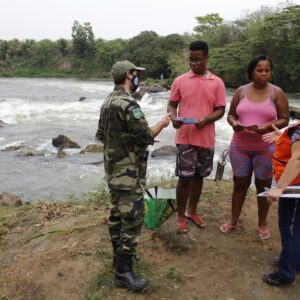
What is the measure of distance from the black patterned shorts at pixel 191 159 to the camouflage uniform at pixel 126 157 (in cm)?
57

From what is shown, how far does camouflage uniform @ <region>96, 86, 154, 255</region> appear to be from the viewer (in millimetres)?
2863

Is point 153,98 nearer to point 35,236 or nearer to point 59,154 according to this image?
point 59,154

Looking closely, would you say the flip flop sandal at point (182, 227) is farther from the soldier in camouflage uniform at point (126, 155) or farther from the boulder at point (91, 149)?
the boulder at point (91, 149)

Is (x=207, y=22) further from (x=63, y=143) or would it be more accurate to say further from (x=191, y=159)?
(x=191, y=159)

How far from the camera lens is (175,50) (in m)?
47.4

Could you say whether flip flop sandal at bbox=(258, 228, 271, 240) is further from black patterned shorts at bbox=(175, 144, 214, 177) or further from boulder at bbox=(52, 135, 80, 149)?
boulder at bbox=(52, 135, 80, 149)

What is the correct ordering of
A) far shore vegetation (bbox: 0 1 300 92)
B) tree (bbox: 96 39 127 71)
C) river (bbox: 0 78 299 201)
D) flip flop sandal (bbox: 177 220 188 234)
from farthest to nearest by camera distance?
tree (bbox: 96 39 127 71) → far shore vegetation (bbox: 0 1 300 92) → river (bbox: 0 78 299 201) → flip flop sandal (bbox: 177 220 188 234)

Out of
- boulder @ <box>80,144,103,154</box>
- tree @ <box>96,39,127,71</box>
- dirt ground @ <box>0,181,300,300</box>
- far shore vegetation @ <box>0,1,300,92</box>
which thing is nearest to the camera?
dirt ground @ <box>0,181,300,300</box>

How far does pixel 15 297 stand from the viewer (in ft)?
10.5

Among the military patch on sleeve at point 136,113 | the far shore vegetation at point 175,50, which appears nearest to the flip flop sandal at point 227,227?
the military patch on sleeve at point 136,113

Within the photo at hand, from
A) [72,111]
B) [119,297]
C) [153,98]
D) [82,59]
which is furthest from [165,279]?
[82,59]

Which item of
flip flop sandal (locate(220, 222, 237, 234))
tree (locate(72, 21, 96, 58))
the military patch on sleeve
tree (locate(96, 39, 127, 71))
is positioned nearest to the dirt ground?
flip flop sandal (locate(220, 222, 237, 234))

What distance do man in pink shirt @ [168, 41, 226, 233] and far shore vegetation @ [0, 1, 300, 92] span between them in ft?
83.0

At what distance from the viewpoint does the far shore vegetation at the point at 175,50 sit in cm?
2856
